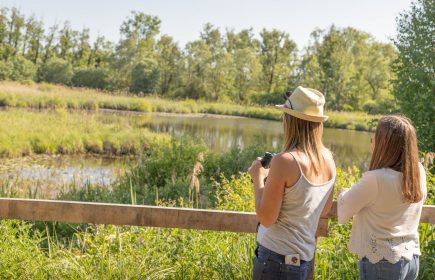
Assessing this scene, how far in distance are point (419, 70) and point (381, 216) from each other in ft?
28.8

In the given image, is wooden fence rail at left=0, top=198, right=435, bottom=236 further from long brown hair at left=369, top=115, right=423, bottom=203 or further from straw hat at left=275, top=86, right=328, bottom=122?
straw hat at left=275, top=86, right=328, bottom=122

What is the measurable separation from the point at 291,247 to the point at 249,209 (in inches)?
88.1

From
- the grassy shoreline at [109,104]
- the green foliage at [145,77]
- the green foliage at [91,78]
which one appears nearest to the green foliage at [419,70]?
the grassy shoreline at [109,104]

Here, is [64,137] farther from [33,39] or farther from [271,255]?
[33,39]

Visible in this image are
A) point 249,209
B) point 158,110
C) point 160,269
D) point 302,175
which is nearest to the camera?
point 302,175

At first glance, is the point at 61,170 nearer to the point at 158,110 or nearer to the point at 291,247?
the point at 291,247

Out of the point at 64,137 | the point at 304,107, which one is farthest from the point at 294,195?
the point at 64,137

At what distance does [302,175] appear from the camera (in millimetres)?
2342

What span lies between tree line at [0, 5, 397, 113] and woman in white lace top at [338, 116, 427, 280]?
140ft

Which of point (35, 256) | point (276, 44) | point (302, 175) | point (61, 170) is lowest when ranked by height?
point (61, 170)

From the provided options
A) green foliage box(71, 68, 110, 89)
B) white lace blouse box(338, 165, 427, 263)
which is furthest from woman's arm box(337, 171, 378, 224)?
green foliage box(71, 68, 110, 89)

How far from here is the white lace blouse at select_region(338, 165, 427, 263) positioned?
2465 millimetres

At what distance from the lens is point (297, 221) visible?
2441mm

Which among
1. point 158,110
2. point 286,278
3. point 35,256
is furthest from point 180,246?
point 158,110
